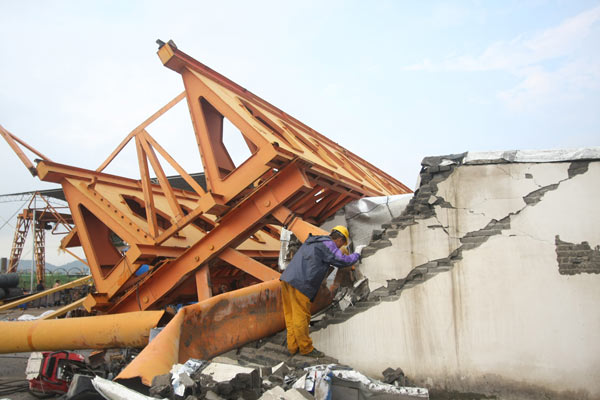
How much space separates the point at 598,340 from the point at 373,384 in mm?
1841

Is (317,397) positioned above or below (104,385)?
below

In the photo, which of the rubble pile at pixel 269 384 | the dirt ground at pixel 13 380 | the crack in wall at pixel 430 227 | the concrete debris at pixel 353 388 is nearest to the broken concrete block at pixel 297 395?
the rubble pile at pixel 269 384

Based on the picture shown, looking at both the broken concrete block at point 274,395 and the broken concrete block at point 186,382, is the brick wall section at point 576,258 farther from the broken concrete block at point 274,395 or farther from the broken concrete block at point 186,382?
the broken concrete block at point 186,382

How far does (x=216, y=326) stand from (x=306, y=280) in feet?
3.25

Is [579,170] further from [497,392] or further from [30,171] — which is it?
[30,171]

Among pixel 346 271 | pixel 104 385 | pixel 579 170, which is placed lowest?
pixel 104 385

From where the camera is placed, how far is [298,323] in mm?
4008

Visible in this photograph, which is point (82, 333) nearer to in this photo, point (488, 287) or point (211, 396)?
point (211, 396)

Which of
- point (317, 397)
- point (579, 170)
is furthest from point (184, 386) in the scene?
point (579, 170)

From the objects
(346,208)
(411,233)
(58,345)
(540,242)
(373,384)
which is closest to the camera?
(373,384)

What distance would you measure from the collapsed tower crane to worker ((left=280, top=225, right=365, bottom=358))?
1.74ft

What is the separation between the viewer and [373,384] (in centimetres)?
305

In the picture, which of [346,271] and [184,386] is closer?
[184,386]

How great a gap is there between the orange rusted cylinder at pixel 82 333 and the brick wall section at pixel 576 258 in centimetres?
394
